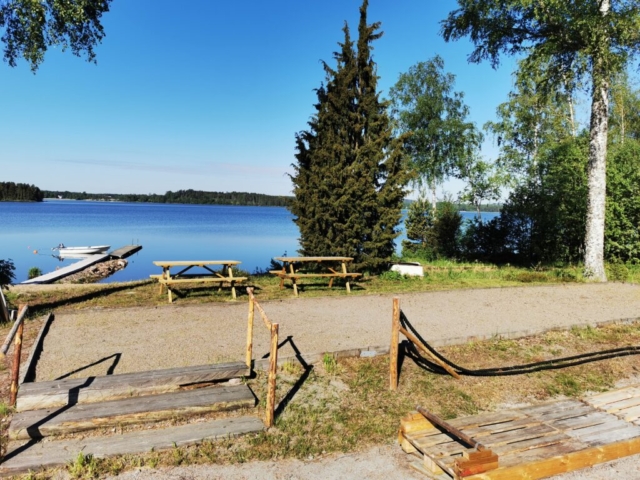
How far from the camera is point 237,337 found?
280 inches

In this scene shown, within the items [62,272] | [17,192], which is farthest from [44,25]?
[17,192]

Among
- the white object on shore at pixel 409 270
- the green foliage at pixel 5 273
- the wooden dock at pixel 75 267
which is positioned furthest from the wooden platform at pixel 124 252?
the white object on shore at pixel 409 270

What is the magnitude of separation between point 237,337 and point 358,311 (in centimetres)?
297

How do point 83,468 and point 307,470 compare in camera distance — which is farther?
point 307,470

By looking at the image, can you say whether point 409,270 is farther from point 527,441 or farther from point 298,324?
point 527,441

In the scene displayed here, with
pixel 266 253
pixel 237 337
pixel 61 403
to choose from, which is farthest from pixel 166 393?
pixel 266 253

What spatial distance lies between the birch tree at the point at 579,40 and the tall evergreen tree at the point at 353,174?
3.45 meters

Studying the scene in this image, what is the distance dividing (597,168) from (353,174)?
706cm

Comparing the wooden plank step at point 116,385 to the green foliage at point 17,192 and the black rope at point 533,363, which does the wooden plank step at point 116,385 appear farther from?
the green foliage at point 17,192

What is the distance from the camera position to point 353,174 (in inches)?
535

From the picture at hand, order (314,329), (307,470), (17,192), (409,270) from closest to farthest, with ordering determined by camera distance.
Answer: (307,470)
(314,329)
(409,270)
(17,192)

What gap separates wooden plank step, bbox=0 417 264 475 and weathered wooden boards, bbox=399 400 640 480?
167cm

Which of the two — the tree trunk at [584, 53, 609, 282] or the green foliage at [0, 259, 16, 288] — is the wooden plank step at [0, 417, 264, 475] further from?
the tree trunk at [584, 53, 609, 282]

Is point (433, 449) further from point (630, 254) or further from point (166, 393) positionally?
point (630, 254)
